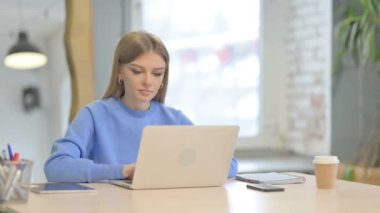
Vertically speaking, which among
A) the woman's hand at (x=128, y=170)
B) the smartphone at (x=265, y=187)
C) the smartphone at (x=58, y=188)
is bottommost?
the smartphone at (x=265, y=187)

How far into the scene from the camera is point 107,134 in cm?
246

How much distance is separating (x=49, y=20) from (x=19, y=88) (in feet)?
1.23

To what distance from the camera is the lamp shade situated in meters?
3.53

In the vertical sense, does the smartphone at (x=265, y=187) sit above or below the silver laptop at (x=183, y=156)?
below

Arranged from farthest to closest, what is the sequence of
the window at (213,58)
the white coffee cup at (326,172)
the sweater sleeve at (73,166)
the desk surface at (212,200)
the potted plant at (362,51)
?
the window at (213,58) → the potted plant at (362,51) → the sweater sleeve at (73,166) → the white coffee cup at (326,172) → the desk surface at (212,200)

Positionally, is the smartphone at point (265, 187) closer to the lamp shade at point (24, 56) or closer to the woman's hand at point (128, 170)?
the woman's hand at point (128, 170)

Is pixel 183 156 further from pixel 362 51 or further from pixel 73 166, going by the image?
pixel 362 51

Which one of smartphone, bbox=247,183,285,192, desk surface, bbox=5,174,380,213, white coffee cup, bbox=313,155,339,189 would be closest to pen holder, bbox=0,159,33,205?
desk surface, bbox=5,174,380,213

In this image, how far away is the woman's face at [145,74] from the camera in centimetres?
239

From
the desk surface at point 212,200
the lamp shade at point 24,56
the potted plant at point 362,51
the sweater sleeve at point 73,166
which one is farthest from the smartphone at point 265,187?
the potted plant at point 362,51

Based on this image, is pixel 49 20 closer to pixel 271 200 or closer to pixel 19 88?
pixel 19 88

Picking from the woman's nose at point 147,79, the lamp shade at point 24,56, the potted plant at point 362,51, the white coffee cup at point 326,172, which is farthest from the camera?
the potted plant at point 362,51

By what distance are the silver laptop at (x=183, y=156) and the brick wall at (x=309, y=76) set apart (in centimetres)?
234

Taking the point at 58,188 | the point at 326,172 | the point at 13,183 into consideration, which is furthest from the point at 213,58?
the point at 13,183
